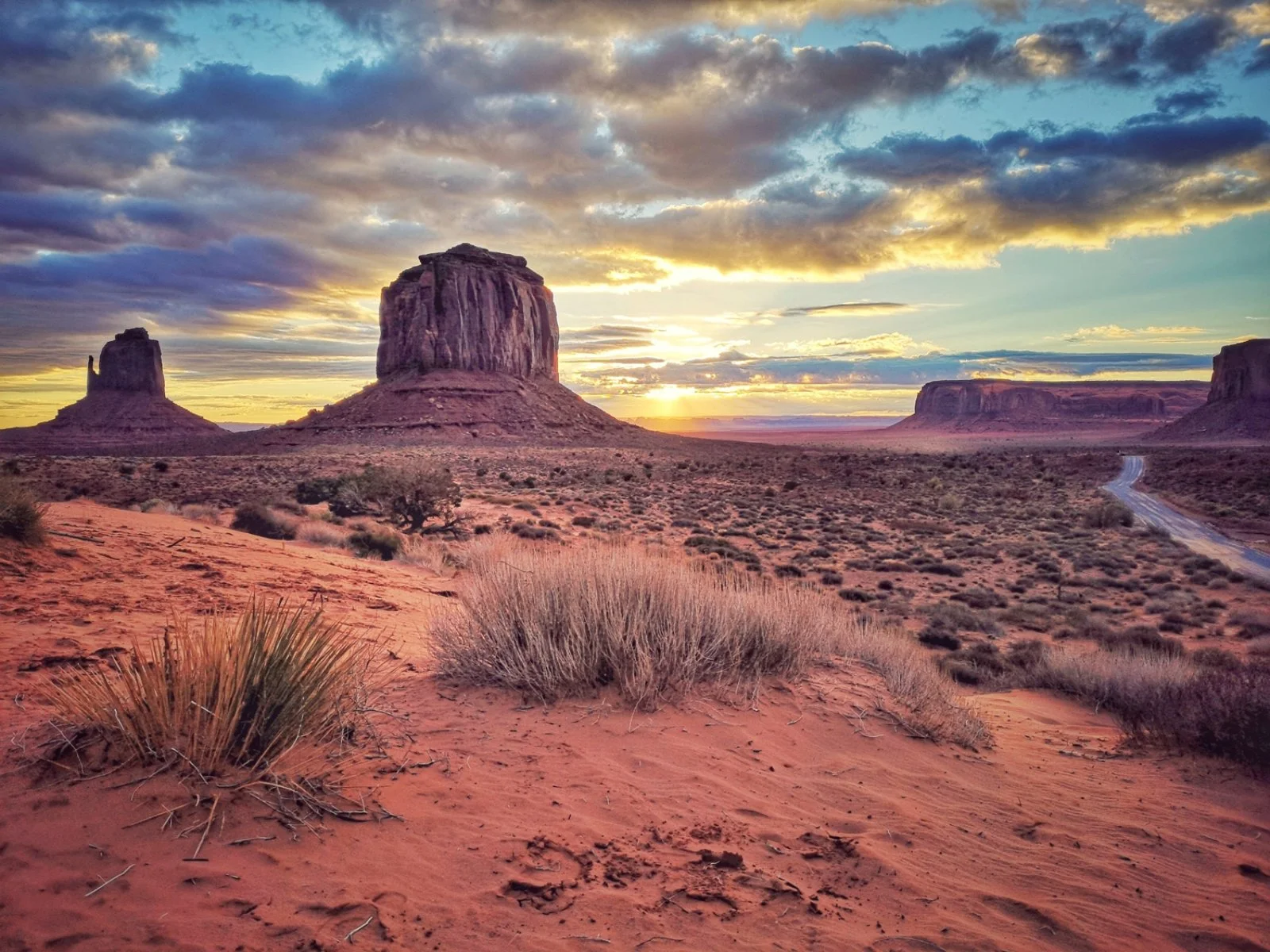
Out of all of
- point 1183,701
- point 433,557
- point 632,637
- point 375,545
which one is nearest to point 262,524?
point 375,545

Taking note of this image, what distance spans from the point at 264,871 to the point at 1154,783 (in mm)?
5852

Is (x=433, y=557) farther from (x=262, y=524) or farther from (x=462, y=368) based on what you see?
(x=462, y=368)

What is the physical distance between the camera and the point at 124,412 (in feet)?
319

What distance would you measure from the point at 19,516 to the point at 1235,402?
128550 millimetres

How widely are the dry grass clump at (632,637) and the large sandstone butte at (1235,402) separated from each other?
110695 mm

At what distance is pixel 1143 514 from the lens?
89.5 feet

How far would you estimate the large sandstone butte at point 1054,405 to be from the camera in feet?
501

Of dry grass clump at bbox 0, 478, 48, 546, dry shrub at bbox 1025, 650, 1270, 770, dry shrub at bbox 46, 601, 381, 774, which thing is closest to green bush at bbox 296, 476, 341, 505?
dry grass clump at bbox 0, 478, 48, 546

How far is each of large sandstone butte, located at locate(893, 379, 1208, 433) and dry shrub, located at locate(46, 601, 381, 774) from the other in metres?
166

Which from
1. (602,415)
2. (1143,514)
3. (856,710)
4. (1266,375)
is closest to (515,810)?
(856,710)

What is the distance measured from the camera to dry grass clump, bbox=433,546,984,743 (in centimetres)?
540

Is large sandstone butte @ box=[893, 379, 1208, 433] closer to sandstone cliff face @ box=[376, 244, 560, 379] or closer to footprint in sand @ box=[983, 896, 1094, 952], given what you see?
sandstone cliff face @ box=[376, 244, 560, 379]

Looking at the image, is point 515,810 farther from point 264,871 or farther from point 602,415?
point 602,415

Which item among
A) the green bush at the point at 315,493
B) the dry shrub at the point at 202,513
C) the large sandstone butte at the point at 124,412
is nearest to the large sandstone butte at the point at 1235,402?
the green bush at the point at 315,493
